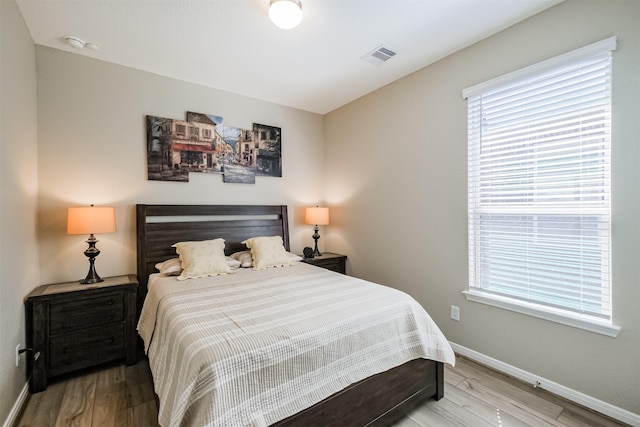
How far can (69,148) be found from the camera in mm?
2621

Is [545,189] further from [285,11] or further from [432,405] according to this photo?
[285,11]

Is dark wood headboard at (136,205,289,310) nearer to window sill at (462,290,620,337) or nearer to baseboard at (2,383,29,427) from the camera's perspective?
baseboard at (2,383,29,427)

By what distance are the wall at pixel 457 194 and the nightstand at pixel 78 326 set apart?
8.48ft

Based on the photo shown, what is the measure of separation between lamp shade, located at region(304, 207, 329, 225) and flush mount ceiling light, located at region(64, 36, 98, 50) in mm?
2691

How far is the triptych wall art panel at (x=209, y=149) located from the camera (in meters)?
3.03

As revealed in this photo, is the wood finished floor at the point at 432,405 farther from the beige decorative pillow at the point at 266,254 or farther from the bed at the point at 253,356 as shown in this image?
the beige decorative pillow at the point at 266,254

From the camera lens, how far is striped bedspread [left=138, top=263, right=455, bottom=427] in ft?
4.10

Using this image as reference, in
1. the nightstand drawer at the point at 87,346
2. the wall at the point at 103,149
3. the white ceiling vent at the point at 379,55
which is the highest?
the white ceiling vent at the point at 379,55

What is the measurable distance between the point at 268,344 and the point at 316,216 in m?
2.50

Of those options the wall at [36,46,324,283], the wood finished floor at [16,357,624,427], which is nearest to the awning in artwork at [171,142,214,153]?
the wall at [36,46,324,283]

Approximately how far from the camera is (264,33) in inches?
91.9

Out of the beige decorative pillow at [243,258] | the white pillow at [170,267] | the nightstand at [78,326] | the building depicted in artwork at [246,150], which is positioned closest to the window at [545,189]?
the beige decorative pillow at [243,258]

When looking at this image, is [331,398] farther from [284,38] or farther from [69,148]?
[69,148]

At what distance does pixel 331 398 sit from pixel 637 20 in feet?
9.23
